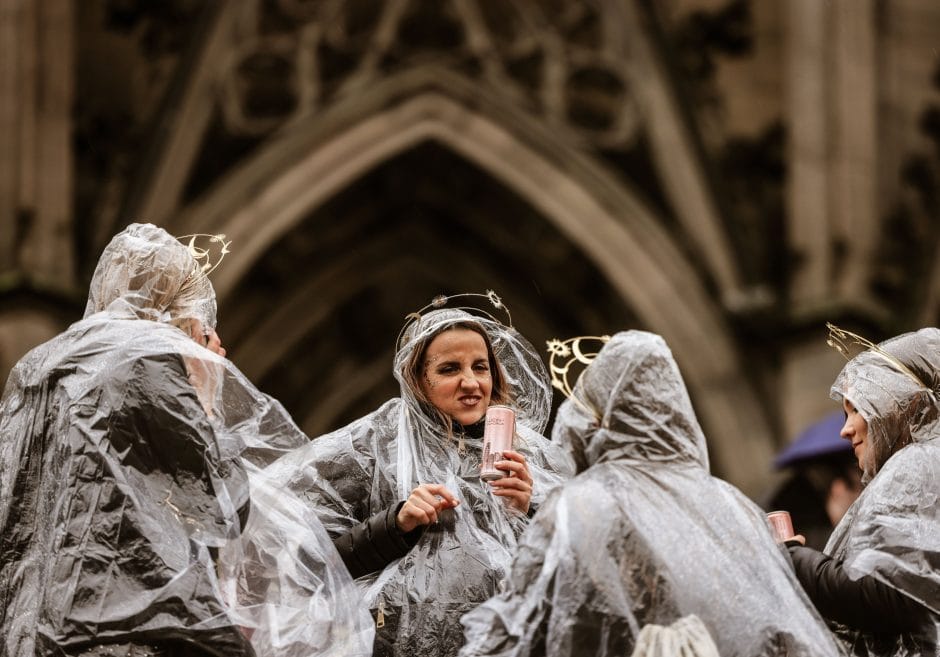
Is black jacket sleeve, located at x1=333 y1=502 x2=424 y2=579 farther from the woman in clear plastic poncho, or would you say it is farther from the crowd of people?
the woman in clear plastic poncho

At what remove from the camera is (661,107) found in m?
12.7

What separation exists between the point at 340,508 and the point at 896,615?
4.33 feet

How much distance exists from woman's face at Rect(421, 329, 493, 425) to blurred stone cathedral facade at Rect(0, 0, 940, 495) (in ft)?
21.5

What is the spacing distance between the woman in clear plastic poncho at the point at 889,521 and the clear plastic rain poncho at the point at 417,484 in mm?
711

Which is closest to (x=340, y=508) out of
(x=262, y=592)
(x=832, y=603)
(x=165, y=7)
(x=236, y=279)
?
(x=262, y=592)

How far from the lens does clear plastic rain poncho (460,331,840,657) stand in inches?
158

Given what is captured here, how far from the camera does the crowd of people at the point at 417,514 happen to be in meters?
4.06

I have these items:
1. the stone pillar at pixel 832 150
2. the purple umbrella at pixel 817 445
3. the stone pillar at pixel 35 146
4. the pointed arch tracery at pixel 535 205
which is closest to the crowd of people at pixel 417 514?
the purple umbrella at pixel 817 445

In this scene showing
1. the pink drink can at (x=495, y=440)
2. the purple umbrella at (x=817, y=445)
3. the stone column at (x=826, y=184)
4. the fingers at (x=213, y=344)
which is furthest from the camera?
the stone column at (x=826, y=184)

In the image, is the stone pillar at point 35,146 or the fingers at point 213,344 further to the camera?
the stone pillar at point 35,146

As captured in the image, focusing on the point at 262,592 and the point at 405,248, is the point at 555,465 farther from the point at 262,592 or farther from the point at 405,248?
the point at 405,248

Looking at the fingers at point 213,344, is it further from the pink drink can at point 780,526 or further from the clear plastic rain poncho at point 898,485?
the clear plastic rain poncho at point 898,485

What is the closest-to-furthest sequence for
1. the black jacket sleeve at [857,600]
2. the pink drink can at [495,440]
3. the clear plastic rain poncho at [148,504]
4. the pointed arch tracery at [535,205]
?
1. the clear plastic rain poncho at [148,504]
2. the black jacket sleeve at [857,600]
3. the pink drink can at [495,440]
4. the pointed arch tracery at [535,205]

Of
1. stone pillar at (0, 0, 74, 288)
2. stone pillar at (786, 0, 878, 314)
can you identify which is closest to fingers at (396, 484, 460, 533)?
stone pillar at (0, 0, 74, 288)
